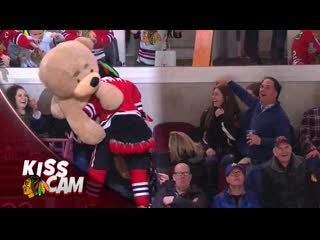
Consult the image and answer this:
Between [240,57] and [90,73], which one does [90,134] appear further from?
[240,57]

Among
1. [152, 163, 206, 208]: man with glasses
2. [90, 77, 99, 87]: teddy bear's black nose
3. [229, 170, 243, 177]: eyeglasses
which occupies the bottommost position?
[152, 163, 206, 208]: man with glasses

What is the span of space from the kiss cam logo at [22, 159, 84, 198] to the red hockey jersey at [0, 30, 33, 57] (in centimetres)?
72

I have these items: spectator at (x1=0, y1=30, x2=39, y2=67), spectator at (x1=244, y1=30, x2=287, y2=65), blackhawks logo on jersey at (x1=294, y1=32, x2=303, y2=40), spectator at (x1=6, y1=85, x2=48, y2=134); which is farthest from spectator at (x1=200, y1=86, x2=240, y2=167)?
spectator at (x1=0, y1=30, x2=39, y2=67)

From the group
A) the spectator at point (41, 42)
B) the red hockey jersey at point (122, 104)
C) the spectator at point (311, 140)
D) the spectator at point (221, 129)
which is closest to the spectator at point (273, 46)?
the spectator at point (221, 129)

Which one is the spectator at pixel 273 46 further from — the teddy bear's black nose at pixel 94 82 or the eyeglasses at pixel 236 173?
the teddy bear's black nose at pixel 94 82

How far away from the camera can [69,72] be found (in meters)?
3.37

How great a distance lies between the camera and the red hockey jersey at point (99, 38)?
3.47m

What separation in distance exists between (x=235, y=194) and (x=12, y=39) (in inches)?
67.0

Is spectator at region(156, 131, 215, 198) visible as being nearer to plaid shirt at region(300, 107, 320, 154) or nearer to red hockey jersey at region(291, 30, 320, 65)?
plaid shirt at region(300, 107, 320, 154)

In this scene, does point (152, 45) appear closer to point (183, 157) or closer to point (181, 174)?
point (183, 157)

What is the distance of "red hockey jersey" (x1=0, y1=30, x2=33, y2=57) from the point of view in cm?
351

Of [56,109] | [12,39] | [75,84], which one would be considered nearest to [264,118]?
[75,84]

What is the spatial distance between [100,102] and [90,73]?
186 mm

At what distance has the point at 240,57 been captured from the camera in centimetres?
346
